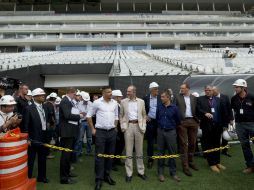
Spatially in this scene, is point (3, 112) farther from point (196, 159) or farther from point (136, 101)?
point (196, 159)

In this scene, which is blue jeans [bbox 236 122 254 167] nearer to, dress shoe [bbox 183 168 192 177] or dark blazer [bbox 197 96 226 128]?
dark blazer [bbox 197 96 226 128]

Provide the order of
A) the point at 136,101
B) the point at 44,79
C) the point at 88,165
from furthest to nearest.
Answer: the point at 44,79, the point at 88,165, the point at 136,101

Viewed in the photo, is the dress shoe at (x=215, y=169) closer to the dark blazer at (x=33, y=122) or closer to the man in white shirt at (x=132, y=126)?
the man in white shirt at (x=132, y=126)

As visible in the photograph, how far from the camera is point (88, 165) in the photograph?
6.38 meters

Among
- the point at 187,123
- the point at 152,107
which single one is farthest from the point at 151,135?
the point at 187,123

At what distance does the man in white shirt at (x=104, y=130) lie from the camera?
4.94 metres

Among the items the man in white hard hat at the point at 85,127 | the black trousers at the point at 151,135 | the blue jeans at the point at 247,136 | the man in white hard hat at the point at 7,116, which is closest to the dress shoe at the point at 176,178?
the black trousers at the point at 151,135

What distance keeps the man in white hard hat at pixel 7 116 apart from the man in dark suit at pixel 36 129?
1.95 ft

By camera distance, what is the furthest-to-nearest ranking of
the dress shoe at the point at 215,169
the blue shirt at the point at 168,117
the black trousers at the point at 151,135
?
the black trousers at the point at 151,135
the dress shoe at the point at 215,169
the blue shirt at the point at 168,117

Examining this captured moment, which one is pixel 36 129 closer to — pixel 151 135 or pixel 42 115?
pixel 42 115

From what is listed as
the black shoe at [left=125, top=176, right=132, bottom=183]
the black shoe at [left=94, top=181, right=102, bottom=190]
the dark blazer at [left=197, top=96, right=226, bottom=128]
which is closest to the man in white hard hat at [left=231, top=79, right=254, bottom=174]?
the dark blazer at [left=197, top=96, right=226, bottom=128]

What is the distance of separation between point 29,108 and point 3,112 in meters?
0.71

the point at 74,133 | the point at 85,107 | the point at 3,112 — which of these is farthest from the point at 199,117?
the point at 3,112

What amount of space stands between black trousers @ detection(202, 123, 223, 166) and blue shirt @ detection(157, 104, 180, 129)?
923mm
